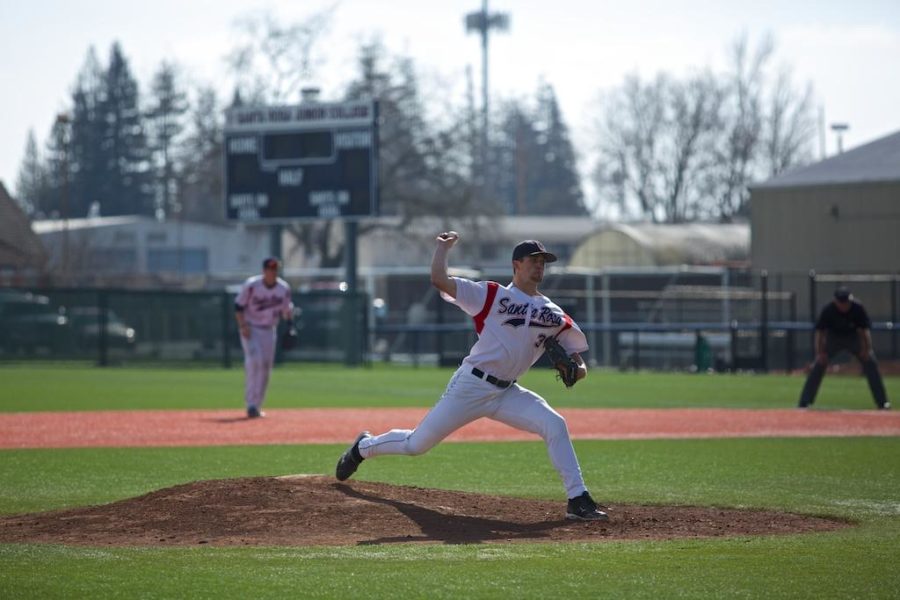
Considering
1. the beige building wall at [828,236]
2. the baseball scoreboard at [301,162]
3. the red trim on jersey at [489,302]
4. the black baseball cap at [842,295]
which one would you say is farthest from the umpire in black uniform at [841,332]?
the beige building wall at [828,236]

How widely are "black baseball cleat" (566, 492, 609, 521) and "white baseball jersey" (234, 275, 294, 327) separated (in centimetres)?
912

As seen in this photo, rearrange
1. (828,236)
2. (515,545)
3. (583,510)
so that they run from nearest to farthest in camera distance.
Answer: (515,545), (583,510), (828,236)

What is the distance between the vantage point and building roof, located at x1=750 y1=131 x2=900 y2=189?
128ft

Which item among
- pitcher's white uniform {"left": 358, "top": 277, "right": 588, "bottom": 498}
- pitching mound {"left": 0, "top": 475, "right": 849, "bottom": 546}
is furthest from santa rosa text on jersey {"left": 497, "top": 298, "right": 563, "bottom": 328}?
pitching mound {"left": 0, "top": 475, "right": 849, "bottom": 546}

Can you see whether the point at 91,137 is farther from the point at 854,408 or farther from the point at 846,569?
the point at 846,569

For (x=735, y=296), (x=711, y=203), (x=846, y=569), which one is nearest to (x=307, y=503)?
(x=846, y=569)

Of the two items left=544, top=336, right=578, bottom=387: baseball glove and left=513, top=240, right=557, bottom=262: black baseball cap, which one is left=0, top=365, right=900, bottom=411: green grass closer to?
left=544, top=336, right=578, bottom=387: baseball glove

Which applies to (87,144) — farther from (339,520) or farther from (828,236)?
(339,520)

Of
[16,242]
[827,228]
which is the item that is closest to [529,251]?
[827,228]

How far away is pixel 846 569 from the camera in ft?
24.1

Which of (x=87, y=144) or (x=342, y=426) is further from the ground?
(x=87, y=144)

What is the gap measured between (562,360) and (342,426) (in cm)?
833

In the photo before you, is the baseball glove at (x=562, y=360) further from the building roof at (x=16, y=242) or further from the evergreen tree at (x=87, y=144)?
the evergreen tree at (x=87, y=144)

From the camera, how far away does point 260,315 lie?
17.7 metres
